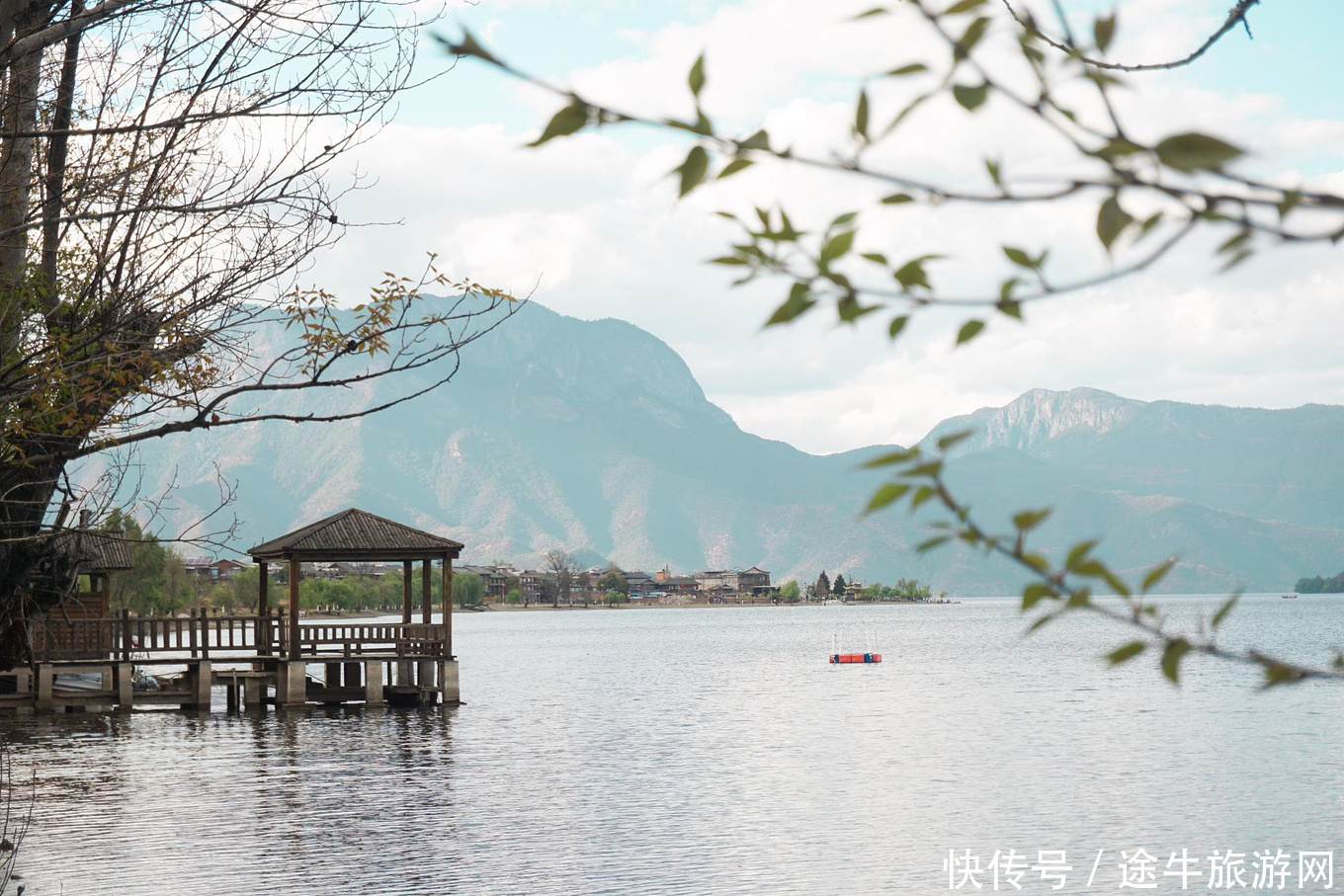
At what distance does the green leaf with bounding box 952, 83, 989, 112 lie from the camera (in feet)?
6.05

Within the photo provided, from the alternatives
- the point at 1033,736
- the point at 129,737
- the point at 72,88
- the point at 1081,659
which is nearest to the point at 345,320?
the point at 72,88

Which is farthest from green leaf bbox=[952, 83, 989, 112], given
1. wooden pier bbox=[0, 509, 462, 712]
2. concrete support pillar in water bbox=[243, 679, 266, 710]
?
concrete support pillar in water bbox=[243, 679, 266, 710]

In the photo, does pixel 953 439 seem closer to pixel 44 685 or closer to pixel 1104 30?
pixel 1104 30

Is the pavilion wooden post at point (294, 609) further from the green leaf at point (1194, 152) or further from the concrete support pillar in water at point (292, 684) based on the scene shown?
the green leaf at point (1194, 152)

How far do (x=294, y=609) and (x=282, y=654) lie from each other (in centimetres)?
216

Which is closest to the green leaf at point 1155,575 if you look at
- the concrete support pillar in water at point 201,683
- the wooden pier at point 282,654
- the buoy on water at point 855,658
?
the wooden pier at point 282,654

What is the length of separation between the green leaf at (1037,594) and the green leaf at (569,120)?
3.08ft

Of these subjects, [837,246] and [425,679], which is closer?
[837,246]

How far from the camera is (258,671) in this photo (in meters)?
36.9

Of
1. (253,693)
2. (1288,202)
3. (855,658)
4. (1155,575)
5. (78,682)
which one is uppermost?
(1288,202)

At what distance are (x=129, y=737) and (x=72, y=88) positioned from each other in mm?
25748

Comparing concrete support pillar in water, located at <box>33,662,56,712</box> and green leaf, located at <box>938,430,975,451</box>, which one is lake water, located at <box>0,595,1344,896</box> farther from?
green leaf, located at <box>938,430,975,451</box>

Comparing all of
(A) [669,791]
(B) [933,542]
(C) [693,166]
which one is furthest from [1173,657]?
(A) [669,791]

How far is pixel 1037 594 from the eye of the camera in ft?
6.00
